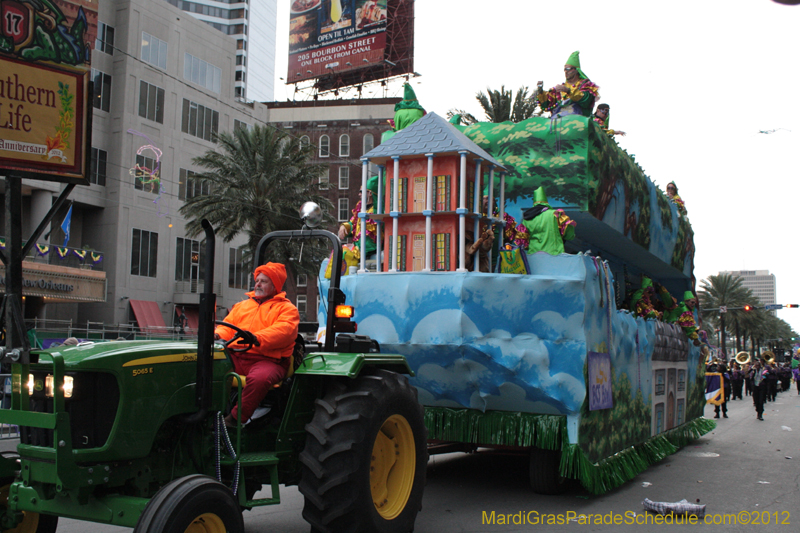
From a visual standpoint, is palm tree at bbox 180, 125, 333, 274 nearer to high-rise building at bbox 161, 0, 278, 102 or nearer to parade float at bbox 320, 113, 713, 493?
parade float at bbox 320, 113, 713, 493

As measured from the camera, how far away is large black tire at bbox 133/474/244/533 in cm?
375

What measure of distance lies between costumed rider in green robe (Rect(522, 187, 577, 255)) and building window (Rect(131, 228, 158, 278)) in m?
29.9

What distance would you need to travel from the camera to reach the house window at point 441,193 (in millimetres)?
8297

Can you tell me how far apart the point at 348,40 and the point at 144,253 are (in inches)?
1179

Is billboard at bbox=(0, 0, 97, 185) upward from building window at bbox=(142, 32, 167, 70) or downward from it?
downward

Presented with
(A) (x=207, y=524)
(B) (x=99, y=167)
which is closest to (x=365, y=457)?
(A) (x=207, y=524)

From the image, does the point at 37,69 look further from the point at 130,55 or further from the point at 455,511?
the point at 130,55

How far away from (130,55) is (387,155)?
29.8m

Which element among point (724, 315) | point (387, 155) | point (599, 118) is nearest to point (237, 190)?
point (599, 118)

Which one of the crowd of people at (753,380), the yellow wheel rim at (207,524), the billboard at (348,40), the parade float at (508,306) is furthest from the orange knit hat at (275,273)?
the billboard at (348,40)

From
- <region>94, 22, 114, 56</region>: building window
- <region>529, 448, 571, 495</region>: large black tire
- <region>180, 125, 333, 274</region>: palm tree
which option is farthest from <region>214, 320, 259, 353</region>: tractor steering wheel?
<region>94, 22, 114, 56</region>: building window

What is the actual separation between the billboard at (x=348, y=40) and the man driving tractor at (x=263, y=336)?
53.0 meters

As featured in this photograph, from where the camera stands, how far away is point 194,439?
4.59 meters

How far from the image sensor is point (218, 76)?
40.6 m
